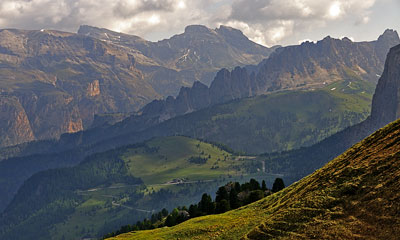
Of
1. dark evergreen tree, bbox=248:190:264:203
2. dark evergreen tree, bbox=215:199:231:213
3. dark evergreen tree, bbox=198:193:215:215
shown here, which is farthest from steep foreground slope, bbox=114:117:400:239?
dark evergreen tree, bbox=198:193:215:215

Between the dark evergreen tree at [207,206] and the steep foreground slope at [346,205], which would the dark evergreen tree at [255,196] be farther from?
the steep foreground slope at [346,205]

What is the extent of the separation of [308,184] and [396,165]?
2439 centimetres

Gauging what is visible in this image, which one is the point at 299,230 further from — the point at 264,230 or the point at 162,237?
the point at 162,237

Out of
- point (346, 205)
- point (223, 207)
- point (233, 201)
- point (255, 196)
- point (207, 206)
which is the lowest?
point (207, 206)

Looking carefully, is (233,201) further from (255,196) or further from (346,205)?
(346,205)

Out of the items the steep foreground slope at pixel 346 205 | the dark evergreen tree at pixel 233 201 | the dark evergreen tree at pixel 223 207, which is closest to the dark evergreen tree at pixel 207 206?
the dark evergreen tree at pixel 223 207

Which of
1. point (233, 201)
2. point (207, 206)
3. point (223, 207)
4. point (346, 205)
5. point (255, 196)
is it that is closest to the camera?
point (346, 205)

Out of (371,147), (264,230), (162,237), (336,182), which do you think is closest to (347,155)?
(371,147)

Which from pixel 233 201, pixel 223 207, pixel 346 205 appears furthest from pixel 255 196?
pixel 346 205

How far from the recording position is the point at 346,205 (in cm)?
8106

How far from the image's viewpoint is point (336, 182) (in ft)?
297

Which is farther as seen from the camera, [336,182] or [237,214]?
[237,214]

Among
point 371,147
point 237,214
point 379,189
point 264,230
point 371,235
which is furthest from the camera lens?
point 237,214

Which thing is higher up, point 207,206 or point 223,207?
point 223,207
